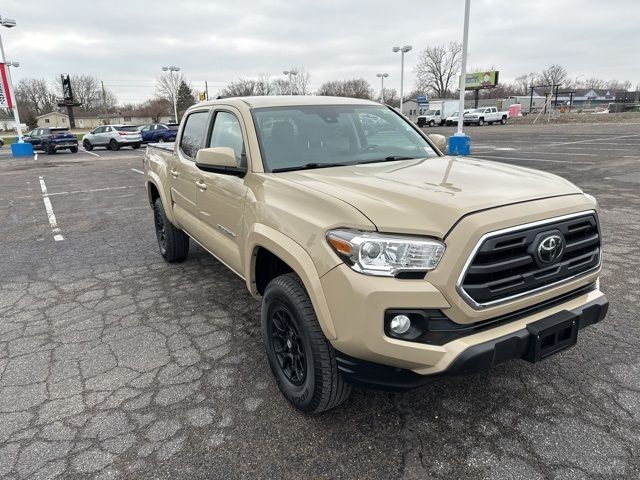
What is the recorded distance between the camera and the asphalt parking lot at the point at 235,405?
2.30m

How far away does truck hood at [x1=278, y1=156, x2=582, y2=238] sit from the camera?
2129 mm

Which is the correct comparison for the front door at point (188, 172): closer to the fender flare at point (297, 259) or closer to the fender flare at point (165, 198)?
the fender flare at point (165, 198)

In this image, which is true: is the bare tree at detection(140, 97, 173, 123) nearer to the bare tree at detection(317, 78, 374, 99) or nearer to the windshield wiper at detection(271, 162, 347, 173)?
the bare tree at detection(317, 78, 374, 99)

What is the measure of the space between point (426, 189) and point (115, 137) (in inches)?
1132

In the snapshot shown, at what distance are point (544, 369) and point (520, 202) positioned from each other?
1.40m

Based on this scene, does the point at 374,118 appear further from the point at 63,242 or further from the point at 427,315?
the point at 63,242

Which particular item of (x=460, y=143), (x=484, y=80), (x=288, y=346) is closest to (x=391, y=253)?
(x=288, y=346)

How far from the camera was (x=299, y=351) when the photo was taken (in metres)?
2.59

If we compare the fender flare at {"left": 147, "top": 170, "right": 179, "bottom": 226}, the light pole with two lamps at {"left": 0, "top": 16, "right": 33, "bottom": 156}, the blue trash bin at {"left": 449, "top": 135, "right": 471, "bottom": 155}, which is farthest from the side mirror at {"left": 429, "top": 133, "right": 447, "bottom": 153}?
the light pole with two lamps at {"left": 0, "top": 16, "right": 33, "bottom": 156}

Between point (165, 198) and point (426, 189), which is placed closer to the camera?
point (426, 189)

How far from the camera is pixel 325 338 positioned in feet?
7.64

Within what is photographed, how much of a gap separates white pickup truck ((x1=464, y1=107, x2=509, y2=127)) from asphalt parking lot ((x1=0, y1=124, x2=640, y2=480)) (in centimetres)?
4374

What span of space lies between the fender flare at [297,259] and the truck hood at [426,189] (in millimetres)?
349

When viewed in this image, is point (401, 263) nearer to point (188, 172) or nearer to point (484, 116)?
point (188, 172)
